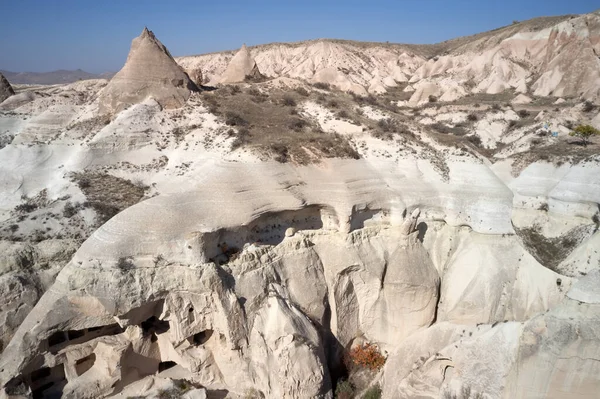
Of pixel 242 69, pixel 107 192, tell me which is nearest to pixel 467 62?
pixel 242 69

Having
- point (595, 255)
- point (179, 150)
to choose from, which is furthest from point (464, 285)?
point (179, 150)

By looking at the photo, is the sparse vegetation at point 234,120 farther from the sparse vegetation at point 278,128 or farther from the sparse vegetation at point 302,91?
the sparse vegetation at point 302,91

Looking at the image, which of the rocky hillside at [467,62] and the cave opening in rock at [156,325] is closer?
the cave opening in rock at [156,325]

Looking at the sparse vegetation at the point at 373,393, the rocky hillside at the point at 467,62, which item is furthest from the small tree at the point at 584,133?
the rocky hillside at the point at 467,62

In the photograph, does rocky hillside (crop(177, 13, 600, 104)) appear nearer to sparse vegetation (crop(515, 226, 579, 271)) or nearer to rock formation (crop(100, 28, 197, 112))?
rock formation (crop(100, 28, 197, 112))

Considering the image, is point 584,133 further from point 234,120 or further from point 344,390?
point 234,120

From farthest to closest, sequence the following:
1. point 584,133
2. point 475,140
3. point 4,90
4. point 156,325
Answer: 1. point 4,90
2. point 475,140
3. point 584,133
4. point 156,325
